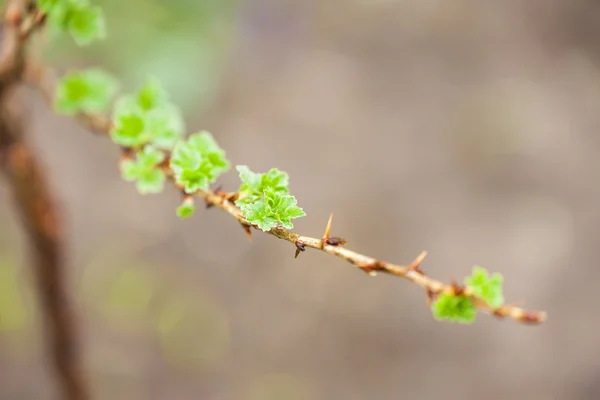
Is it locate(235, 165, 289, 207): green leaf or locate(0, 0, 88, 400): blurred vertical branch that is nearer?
locate(235, 165, 289, 207): green leaf

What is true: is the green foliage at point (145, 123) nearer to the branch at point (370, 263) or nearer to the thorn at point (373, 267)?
the branch at point (370, 263)

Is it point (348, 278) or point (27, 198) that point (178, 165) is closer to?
point (27, 198)

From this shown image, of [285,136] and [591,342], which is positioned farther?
[285,136]

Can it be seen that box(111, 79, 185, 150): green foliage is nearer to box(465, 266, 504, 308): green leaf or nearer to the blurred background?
box(465, 266, 504, 308): green leaf

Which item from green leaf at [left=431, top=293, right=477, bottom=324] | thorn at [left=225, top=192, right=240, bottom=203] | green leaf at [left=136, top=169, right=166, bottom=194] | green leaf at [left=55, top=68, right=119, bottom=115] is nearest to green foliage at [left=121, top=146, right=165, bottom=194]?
green leaf at [left=136, top=169, right=166, bottom=194]

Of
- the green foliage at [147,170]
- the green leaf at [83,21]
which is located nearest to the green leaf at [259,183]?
the green foliage at [147,170]

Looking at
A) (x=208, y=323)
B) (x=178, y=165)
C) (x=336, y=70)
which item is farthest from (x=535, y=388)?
(x=178, y=165)
